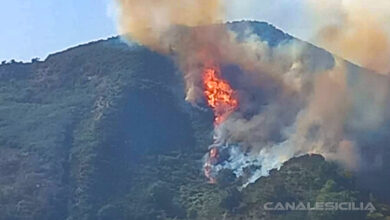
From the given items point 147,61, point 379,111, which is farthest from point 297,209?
point 147,61

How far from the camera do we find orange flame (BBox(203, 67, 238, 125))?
12188cm

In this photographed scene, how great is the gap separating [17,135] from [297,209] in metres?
47.5

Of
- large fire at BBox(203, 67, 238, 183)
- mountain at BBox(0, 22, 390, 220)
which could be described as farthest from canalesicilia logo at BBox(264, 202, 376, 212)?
large fire at BBox(203, 67, 238, 183)

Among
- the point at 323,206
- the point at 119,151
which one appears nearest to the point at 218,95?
the point at 119,151

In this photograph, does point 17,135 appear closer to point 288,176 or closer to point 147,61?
point 147,61

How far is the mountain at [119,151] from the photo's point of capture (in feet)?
290

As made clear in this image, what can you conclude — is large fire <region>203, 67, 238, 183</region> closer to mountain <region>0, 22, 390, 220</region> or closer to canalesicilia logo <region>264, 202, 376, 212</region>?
mountain <region>0, 22, 390, 220</region>

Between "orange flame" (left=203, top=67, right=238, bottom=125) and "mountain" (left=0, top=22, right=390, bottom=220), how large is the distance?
180 centimetres

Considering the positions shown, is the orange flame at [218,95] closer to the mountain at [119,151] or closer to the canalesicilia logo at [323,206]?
the mountain at [119,151]

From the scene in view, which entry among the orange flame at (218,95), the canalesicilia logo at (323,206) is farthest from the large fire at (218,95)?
the canalesicilia logo at (323,206)

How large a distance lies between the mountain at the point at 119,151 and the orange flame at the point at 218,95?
180cm

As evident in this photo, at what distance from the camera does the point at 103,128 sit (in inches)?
4370

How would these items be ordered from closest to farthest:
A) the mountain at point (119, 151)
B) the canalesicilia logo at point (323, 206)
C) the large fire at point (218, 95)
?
1. the canalesicilia logo at point (323, 206)
2. the mountain at point (119, 151)
3. the large fire at point (218, 95)

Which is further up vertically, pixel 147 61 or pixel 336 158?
pixel 147 61
